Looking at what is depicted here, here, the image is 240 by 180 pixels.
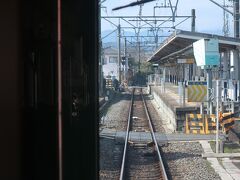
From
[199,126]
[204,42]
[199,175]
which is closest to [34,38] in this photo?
[199,175]

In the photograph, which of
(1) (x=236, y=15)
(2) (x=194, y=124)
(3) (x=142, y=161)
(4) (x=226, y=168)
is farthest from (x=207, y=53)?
(1) (x=236, y=15)

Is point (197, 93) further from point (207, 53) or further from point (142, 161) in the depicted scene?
point (142, 161)

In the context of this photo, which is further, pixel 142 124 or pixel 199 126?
pixel 142 124

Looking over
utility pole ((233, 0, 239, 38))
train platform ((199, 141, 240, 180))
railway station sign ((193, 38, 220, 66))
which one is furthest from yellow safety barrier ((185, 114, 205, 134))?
utility pole ((233, 0, 239, 38))

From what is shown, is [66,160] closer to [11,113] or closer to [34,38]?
[11,113]

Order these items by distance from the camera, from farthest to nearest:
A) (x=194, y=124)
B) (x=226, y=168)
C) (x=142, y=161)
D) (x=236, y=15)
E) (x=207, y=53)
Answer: (x=236, y=15)
(x=194, y=124)
(x=207, y=53)
(x=142, y=161)
(x=226, y=168)

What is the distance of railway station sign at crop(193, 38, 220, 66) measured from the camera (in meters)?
12.5

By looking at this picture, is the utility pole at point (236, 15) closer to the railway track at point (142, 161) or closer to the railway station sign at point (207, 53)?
Result: the railway station sign at point (207, 53)

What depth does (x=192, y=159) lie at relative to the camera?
32.6 ft

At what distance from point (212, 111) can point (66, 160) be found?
1409 cm

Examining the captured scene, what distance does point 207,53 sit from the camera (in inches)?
496

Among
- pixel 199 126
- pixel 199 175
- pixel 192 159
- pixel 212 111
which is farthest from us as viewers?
pixel 212 111

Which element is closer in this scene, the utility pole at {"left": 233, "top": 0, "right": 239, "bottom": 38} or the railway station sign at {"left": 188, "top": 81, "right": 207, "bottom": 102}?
the railway station sign at {"left": 188, "top": 81, "right": 207, "bottom": 102}

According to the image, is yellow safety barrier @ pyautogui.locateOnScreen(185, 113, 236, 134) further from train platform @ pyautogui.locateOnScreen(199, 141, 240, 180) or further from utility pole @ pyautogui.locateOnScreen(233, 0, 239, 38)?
utility pole @ pyautogui.locateOnScreen(233, 0, 239, 38)
